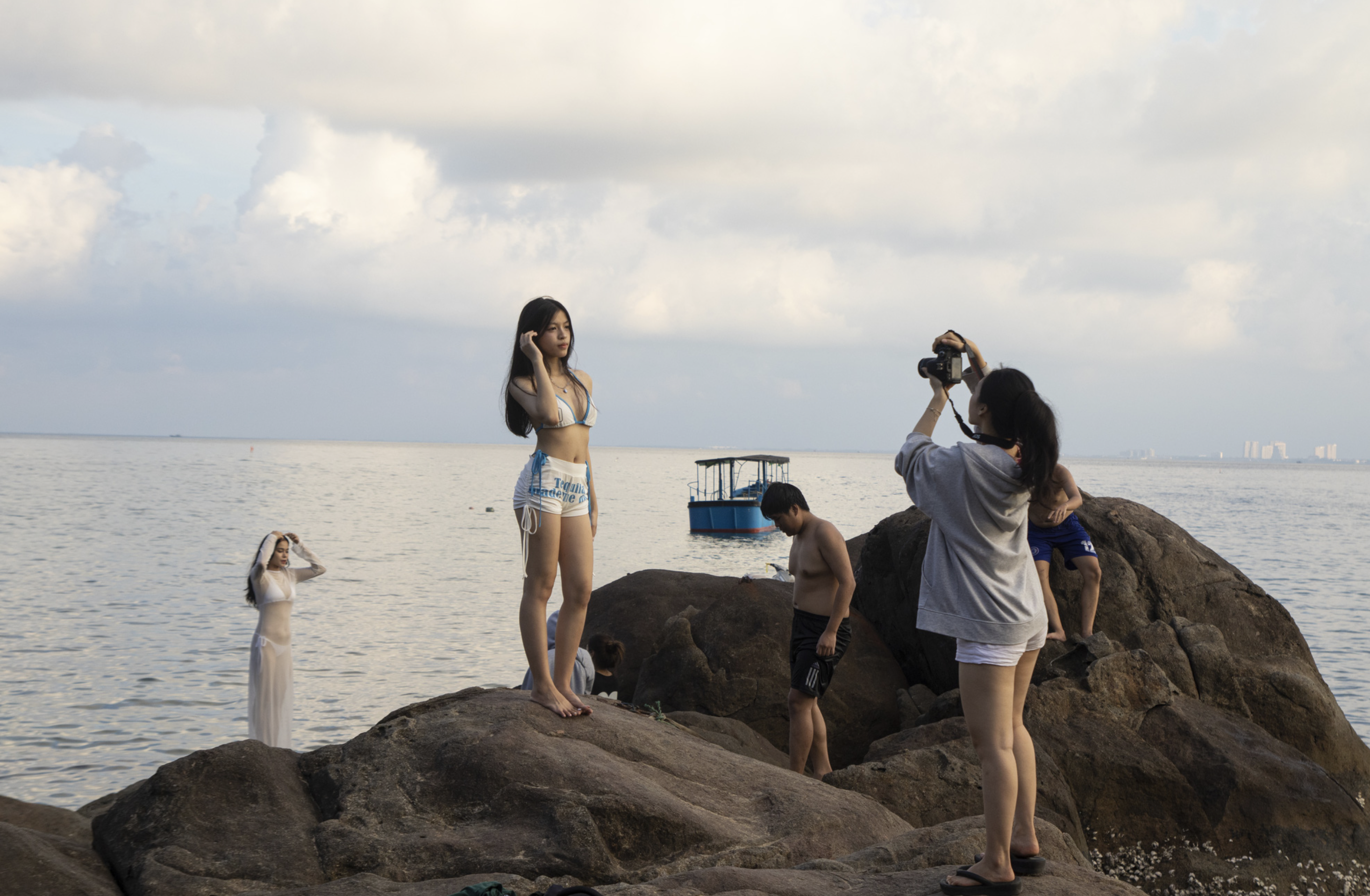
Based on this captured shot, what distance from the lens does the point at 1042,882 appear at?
13.3 feet

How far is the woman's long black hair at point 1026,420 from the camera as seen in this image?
3.94 m

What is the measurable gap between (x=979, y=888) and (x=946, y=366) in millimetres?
2093

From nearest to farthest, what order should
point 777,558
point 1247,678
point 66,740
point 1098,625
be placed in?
point 1247,678, point 1098,625, point 66,740, point 777,558

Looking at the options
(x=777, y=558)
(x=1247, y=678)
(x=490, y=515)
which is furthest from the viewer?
(x=490, y=515)

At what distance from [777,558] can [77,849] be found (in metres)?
40.9

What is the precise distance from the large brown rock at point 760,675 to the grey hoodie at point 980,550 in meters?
6.41

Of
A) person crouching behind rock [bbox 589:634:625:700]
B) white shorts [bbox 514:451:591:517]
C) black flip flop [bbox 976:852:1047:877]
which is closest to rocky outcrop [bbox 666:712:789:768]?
person crouching behind rock [bbox 589:634:625:700]

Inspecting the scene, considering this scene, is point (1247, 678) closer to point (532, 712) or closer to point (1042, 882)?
point (1042, 882)

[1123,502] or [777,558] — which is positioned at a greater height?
[1123,502]

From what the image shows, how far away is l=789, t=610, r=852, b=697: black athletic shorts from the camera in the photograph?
25.2 ft

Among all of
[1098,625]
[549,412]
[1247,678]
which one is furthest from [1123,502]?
[549,412]

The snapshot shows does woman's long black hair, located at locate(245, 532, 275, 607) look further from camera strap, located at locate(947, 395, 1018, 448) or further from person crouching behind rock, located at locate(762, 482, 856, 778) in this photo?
camera strap, located at locate(947, 395, 1018, 448)

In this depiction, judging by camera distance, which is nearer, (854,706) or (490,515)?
(854,706)

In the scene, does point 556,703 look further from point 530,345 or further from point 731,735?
point 731,735
